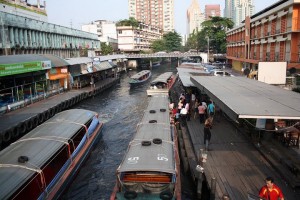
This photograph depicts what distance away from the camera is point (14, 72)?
29.8m

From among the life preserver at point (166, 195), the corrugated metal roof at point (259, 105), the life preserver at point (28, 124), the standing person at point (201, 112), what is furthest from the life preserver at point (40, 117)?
the life preserver at point (166, 195)

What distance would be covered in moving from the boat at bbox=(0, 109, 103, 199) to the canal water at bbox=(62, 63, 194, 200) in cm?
91

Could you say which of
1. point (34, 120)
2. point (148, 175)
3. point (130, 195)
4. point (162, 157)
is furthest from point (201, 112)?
point (34, 120)

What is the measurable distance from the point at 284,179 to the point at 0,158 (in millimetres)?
12886

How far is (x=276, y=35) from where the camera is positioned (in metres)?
33.1

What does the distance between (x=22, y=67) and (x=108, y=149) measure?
15.9 metres

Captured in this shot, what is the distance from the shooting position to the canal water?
16188 mm

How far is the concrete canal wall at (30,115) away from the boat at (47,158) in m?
5.38

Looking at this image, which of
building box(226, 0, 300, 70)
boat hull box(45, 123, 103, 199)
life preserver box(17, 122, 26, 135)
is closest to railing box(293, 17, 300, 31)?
building box(226, 0, 300, 70)

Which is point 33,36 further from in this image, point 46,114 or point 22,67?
point 46,114

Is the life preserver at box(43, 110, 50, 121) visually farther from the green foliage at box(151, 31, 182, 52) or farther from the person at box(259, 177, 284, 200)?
the green foliage at box(151, 31, 182, 52)

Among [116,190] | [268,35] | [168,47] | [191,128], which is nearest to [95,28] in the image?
[168,47]

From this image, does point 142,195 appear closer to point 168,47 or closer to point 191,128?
point 191,128

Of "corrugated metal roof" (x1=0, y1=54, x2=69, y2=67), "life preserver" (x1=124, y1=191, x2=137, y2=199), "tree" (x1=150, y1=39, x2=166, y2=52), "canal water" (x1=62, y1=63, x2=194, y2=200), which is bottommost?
"canal water" (x1=62, y1=63, x2=194, y2=200)
